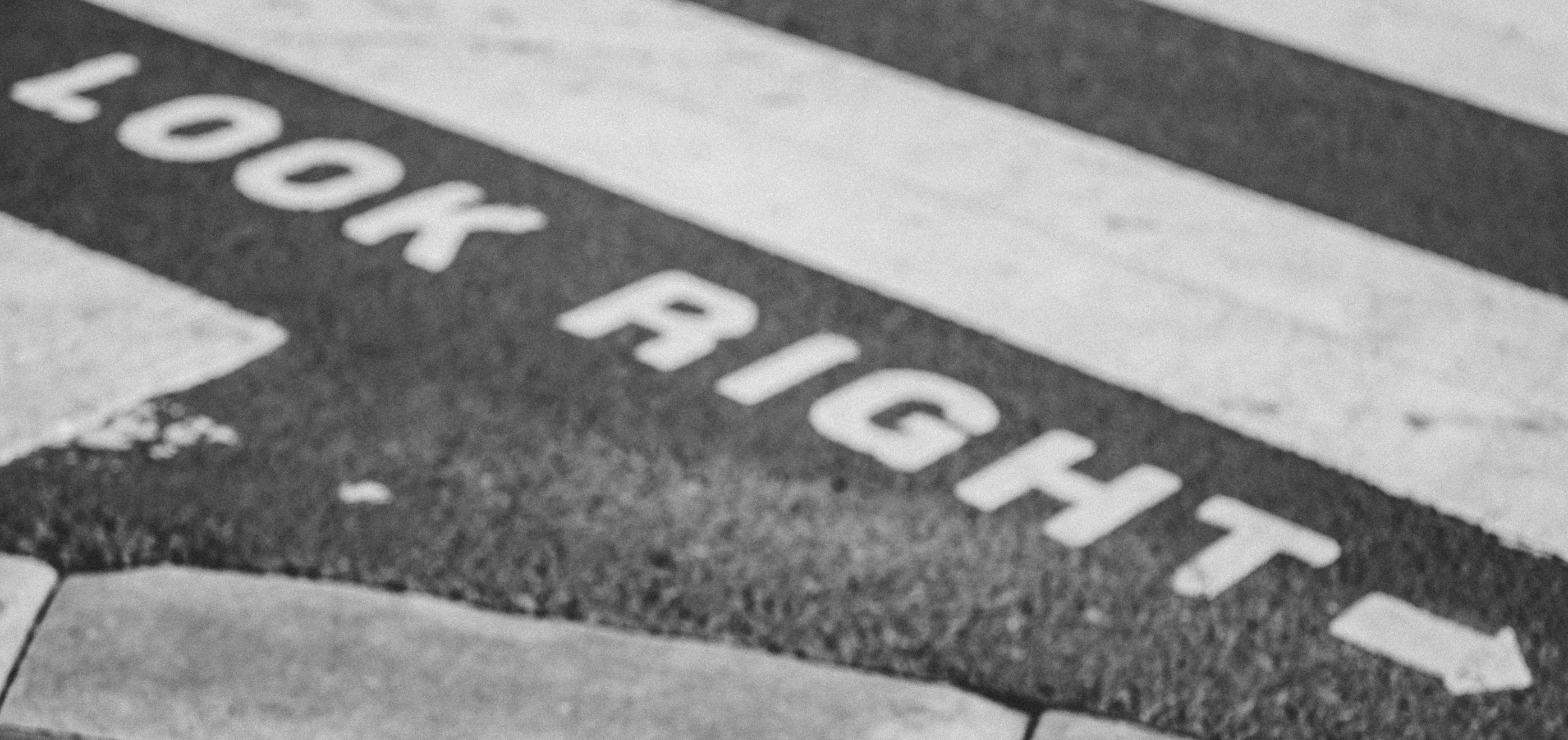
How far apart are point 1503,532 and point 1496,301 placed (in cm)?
84

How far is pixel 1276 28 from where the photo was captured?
5.22 meters

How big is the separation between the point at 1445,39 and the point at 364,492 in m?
3.05

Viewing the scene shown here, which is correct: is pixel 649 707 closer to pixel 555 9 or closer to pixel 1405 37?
pixel 555 9

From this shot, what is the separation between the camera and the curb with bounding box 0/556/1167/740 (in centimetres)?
273

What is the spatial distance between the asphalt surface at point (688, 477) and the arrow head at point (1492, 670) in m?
0.02

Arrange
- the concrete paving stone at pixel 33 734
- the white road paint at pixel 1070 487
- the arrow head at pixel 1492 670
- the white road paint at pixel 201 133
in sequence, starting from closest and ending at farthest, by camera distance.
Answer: the concrete paving stone at pixel 33 734 → the arrow head at pixel 1492 670 → the white road paint at pixel 1070 487 → the white road paint at pixel 201 133

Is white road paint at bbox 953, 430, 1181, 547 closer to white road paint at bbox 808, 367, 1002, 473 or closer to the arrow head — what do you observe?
white road paint at bbox 808, 367, 1002, 473

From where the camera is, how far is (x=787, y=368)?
366cm

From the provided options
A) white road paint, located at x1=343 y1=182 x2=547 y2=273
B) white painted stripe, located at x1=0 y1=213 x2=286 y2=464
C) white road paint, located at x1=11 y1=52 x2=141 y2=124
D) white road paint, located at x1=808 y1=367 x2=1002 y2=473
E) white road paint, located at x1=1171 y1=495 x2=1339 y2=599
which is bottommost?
white road paint, located at x1=1171 y1=495 x2=1339 y2=599

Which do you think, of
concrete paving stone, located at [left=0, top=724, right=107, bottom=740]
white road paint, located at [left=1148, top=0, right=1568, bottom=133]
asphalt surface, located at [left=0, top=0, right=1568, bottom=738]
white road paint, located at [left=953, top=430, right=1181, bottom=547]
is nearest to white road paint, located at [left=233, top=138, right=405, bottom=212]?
asphalt surface, located at [left=0, top=0, right=1568, bottom=738]

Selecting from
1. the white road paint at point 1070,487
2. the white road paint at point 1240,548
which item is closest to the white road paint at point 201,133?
the white road paint at point 1070,487

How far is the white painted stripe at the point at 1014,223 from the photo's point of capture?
3680 millimetres

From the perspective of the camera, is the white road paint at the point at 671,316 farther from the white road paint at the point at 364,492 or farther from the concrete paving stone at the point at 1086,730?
the concrete paving stone at the point at 1086,730

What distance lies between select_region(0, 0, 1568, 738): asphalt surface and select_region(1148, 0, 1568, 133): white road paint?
541 millimetres
